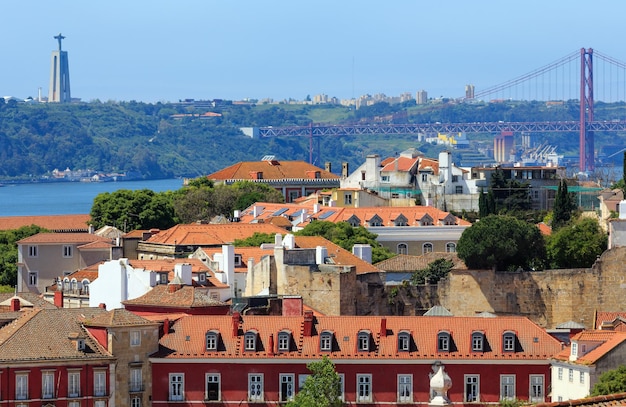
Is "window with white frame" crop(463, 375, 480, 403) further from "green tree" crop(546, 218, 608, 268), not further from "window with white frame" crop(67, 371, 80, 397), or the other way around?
"green tree" crop(546, 218, 608, 268)

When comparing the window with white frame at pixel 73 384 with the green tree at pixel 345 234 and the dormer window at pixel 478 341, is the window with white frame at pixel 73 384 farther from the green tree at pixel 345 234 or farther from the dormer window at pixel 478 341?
the green tree at pixel 345 234

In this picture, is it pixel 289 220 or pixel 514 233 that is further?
pixel 289 220

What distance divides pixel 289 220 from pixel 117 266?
2232 cm

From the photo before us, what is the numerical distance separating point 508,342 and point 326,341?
11.9ft

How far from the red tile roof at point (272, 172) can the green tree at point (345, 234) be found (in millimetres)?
40661

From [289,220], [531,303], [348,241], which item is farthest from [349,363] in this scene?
[289,220]

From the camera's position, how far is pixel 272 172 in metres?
110

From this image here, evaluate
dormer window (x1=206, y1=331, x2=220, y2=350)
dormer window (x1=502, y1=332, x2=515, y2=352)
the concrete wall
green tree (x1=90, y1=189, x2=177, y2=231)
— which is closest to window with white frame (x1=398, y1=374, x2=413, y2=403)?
dormer window (x1=502, y1=332, x2=515, y2=352)

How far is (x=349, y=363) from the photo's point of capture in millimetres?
42500

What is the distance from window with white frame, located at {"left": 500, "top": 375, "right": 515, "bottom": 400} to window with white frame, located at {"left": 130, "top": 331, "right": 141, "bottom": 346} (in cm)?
716

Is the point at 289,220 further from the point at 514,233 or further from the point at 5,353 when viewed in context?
the point at 5,353

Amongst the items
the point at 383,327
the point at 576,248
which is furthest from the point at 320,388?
the point at 576,248

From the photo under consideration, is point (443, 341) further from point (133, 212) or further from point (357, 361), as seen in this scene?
point (133, 212)

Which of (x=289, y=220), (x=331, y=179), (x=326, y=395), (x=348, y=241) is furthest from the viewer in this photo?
(x=331, y=179)
